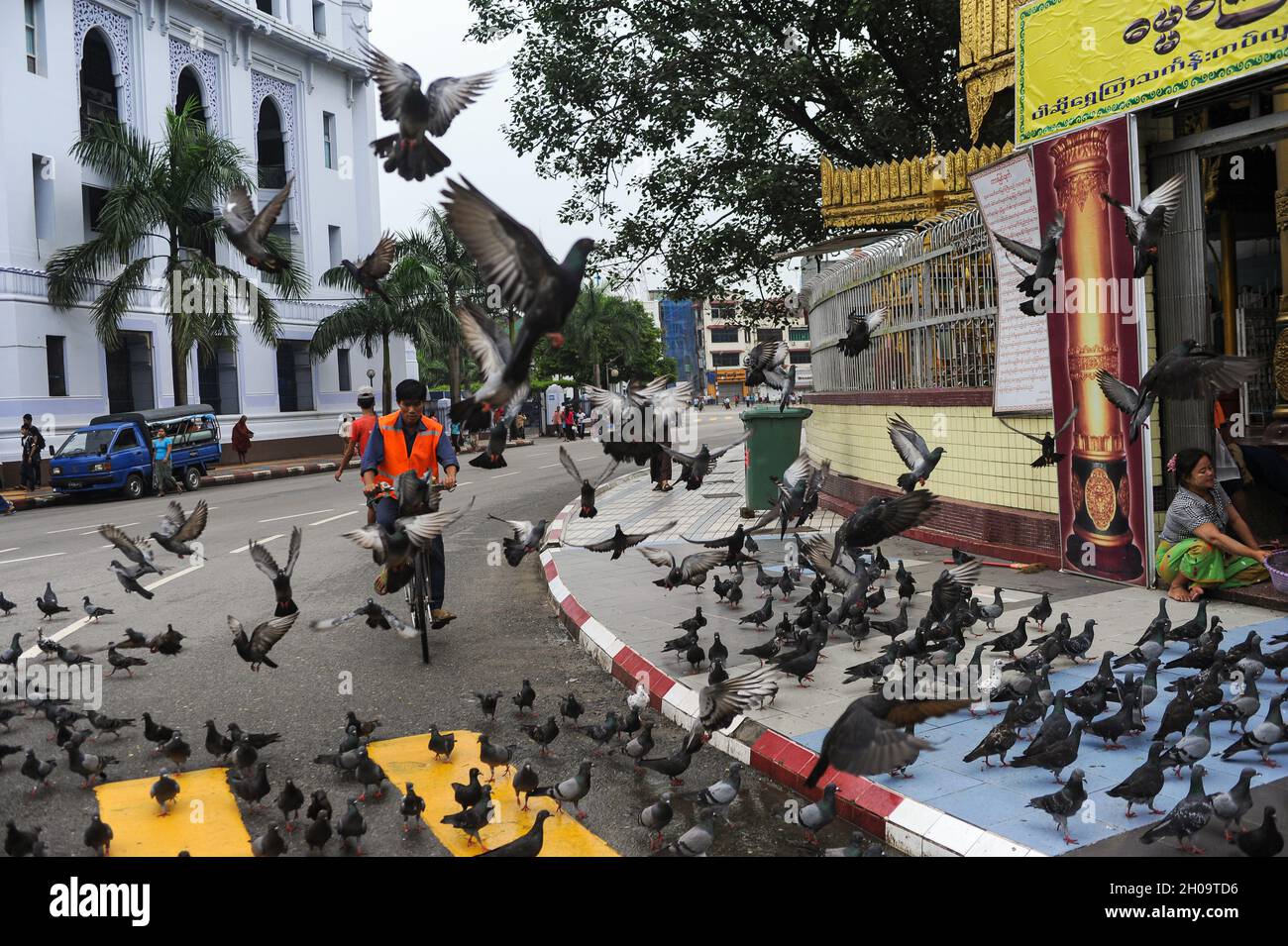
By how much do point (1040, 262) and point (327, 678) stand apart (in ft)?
19.0

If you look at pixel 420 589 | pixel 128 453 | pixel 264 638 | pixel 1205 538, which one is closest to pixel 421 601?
pixel 420 589

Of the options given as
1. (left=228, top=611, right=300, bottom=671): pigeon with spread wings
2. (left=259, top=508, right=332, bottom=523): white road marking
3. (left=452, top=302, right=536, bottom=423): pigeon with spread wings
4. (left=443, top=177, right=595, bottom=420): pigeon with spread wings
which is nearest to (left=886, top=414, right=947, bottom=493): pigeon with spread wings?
(left=452, top=302, right=536, bottom=423): pigeon with spread wings

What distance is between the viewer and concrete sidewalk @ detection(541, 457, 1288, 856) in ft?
14.0

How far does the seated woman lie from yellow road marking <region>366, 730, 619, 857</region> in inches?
202

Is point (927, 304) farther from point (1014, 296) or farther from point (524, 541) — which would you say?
point (524, 541)

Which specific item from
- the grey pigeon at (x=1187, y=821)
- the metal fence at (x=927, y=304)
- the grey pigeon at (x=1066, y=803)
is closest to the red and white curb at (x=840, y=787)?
the grey pigeon at (x=1066, y=803)

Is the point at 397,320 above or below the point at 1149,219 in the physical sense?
above

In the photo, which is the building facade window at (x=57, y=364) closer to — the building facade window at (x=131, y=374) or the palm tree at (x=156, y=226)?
the palm tree at (x=156, y=226)

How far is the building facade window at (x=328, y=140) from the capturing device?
104 ft

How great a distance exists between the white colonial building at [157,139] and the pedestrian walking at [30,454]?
1.14m

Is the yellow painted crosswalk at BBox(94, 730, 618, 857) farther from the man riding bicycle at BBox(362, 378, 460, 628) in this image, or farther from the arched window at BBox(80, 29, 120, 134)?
the arched window at BBox(80, 29, 120, 134)

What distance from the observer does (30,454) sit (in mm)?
23781

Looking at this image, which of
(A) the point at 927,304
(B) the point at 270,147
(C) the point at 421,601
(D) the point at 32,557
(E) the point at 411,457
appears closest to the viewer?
(C) the point at 421,601

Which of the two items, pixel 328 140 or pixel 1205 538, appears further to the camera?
pixel 328 140
